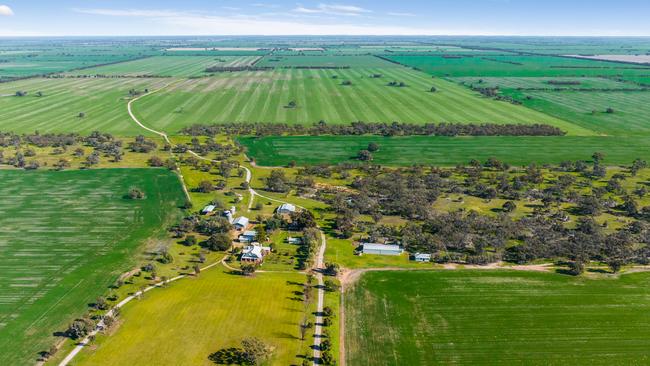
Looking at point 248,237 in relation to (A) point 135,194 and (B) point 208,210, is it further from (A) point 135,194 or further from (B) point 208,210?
(A) point 135,194

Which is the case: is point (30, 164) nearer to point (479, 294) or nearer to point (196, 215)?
point (196, 215)

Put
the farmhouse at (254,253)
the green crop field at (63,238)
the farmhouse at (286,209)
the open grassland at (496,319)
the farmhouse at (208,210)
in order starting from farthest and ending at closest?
the farmhouse at (286,209) < the farmhouse at (208,210) < the farmhouse at (254,253) < the green crop field at (63,238) < the open grassland at (496,319)

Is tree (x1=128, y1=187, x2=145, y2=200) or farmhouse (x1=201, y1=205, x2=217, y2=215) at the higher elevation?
tree (x1=128, y1=187, x2=145, y2=200)

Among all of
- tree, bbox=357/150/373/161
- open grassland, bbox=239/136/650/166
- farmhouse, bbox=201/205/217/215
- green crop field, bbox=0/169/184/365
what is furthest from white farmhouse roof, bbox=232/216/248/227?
tree, bbox=357/150/373/161

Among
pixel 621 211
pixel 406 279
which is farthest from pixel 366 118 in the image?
pixel 406 279

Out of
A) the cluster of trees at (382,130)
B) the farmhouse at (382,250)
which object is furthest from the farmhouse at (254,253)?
the cluster of trees at (382,130)

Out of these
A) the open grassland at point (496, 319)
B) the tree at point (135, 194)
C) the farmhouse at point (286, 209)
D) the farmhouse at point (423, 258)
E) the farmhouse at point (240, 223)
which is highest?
the tree at point (135, 194)

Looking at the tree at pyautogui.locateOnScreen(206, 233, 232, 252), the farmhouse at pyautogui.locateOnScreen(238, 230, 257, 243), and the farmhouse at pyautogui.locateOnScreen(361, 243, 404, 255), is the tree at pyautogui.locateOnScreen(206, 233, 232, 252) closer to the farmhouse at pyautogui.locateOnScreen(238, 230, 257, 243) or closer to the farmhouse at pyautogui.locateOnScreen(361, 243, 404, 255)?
the farmhouse at pyautogui.locateOnScreen(238, 230, 257, 243)

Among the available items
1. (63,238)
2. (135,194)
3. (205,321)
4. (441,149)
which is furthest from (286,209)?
(441,149)

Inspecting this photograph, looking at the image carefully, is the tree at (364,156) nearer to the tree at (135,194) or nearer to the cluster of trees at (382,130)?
the cluster of trees at (382,130)
